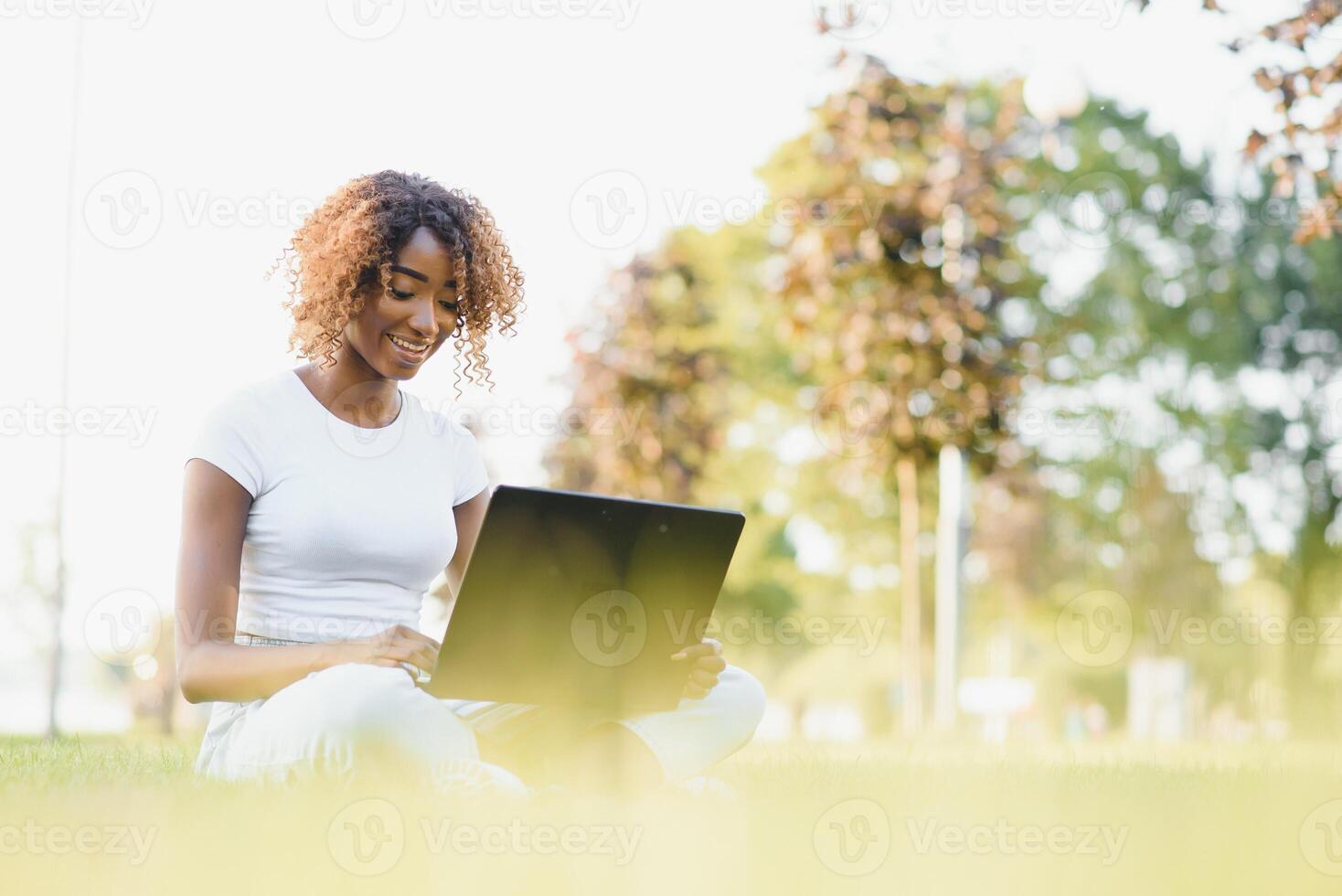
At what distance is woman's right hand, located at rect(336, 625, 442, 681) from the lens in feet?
10.8

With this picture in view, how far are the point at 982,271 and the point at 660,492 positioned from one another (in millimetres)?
5497

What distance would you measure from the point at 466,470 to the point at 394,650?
102 centimetres

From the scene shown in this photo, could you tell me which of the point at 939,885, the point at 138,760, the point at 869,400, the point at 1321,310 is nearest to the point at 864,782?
the point at 939,885

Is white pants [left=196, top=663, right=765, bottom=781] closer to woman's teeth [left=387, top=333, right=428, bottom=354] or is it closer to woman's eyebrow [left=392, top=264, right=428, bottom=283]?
woman's teeth [left=387, top=333, right=428, bottom=354]

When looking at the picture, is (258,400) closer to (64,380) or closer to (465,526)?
(465,526)

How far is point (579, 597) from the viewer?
11.1ft

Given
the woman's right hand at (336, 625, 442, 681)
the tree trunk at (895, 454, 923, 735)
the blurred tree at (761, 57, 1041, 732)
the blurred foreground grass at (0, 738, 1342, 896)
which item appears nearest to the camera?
the blurred foreground grass at (0, 738, 1342, 896)

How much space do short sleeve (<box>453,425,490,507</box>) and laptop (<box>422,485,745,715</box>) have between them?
0.88 m

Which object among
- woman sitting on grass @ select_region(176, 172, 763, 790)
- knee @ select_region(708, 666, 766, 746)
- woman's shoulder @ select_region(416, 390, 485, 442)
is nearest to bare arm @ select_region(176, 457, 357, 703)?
woman sitting on grass @ select_region(176, 172, 763, 790)

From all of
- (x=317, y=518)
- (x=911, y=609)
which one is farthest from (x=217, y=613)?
(x=911, y=609)

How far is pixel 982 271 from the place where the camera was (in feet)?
36.1

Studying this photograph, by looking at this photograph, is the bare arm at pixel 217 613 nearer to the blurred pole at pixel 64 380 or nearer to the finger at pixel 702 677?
the finger at pixel 702 677

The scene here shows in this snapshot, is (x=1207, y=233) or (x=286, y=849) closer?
(x=286, y=849)

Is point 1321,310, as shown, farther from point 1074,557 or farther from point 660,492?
point 660,492
